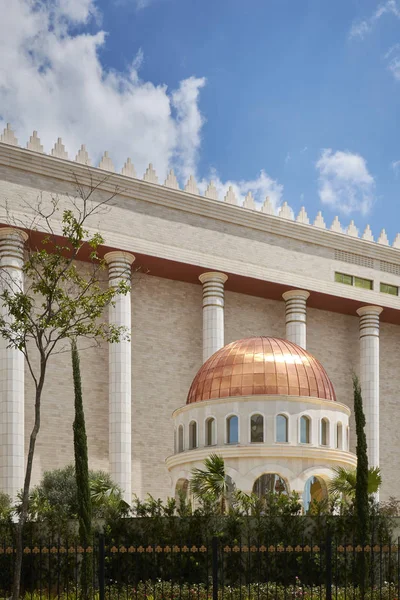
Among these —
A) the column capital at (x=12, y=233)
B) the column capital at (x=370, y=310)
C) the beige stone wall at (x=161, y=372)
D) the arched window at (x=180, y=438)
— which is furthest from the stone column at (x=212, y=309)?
the arched window at (x=180, y=438)

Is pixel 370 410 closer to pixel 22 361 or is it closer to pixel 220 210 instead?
pixel 220 210

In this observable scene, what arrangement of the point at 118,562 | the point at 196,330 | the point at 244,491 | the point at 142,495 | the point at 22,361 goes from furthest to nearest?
the point at 196,330 < the point at 142,495 < the point at 22,361 < the point at 244,491 < the point at 118,562

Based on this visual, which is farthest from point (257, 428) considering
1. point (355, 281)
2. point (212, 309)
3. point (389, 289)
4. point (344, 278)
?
point (389, 289)

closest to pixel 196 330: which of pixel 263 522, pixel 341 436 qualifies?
pixel 341 436

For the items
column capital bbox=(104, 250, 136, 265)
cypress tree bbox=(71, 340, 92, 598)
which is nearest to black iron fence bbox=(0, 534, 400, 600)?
cypress tree bbox=(71, 340, 92, 598)

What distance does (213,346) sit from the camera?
37812 mm

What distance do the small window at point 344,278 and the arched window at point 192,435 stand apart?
14731 mm

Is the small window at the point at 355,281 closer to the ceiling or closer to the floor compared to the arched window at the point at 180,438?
closer to the ceiling

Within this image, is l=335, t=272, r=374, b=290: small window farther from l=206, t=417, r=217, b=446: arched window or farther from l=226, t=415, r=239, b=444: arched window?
l=226, t=415, r=239, b=444: arched window

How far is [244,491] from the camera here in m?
26.8

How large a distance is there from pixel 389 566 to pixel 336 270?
71.9 ft

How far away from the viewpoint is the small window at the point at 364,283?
42.3m

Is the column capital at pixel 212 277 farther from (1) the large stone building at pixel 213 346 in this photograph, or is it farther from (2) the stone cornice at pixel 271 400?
(2) the stone cornice at pixel 271 400

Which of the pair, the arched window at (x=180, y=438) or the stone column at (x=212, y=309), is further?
the stone column at (x=212, y=309)
